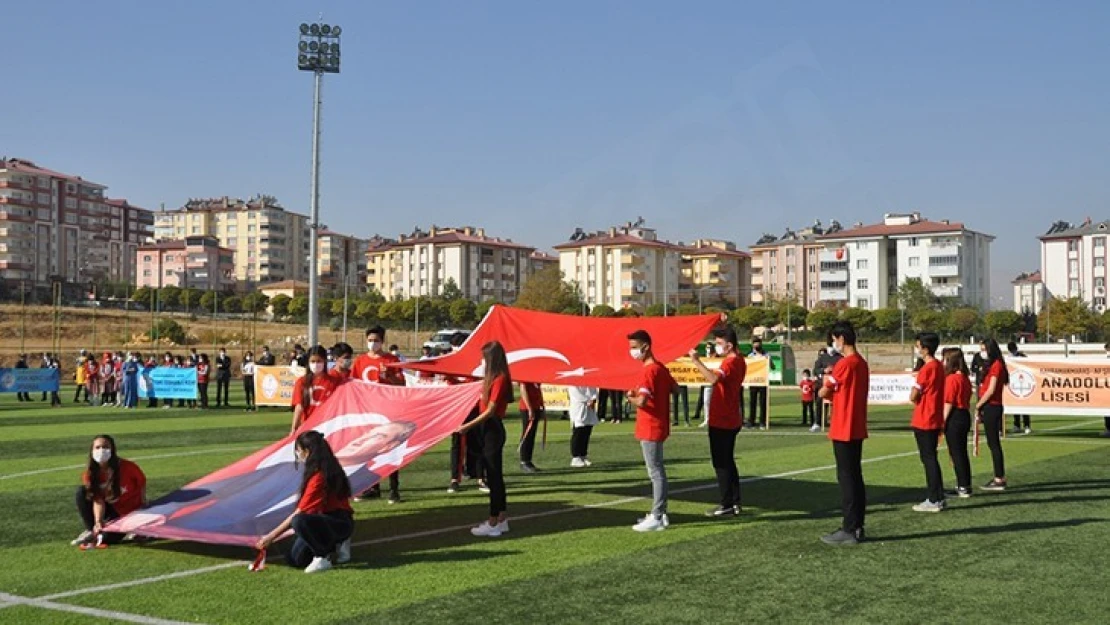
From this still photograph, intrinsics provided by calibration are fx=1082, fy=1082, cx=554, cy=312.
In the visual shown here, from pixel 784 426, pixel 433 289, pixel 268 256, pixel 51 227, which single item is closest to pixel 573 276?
pixel 433 289

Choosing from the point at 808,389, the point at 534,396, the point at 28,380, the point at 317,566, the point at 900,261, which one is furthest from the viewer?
the point at 900,261

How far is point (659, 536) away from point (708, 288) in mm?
147840

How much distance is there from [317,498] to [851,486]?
197 inches

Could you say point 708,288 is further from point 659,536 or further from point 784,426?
point 659,536

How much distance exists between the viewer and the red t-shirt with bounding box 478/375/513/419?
10.9 meters

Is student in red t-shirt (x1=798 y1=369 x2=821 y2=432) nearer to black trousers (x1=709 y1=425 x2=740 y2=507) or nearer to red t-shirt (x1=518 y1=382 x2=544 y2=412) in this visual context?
red t-shirt (x1=518 y1=382 x2=544 y2=412)

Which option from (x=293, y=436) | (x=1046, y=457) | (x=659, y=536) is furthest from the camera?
(x=1046, y=457)

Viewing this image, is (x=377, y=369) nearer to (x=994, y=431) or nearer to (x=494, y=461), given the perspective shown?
(x=494, y=461)

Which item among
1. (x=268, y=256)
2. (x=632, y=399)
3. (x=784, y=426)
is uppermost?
(x=268, y=256)

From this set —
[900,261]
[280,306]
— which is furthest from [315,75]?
[900,261]

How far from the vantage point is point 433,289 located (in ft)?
500

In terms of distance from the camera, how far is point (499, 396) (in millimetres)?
10891

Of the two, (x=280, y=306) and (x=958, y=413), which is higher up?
(x=280, y=306)

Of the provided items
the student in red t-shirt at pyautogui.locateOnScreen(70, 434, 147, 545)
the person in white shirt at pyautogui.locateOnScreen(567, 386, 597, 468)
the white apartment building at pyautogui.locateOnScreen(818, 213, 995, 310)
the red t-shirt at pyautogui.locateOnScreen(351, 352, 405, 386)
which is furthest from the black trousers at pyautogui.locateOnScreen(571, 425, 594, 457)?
the white apartment building at pyautogui.locateOnScreen(818, 213, 995, 310)
